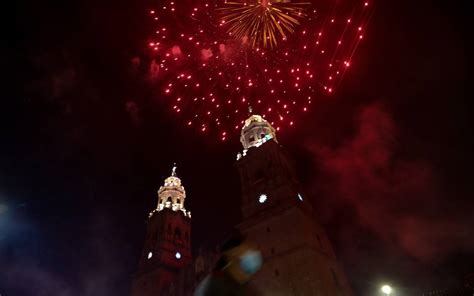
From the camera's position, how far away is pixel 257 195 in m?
36.4

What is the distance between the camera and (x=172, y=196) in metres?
55.0

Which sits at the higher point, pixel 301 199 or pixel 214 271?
pixel 301 199

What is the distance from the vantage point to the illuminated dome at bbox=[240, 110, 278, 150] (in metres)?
43.6

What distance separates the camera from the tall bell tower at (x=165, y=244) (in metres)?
43.8

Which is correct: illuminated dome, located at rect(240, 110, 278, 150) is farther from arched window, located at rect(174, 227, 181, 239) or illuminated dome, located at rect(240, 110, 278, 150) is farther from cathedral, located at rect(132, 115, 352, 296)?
arched window, located at rect(174, 227, 181, 239)

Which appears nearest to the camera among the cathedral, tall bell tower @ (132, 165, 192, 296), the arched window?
the cathedral

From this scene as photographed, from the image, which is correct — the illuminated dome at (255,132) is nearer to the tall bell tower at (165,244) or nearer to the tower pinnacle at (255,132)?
the tower pinnacle at (255,132)

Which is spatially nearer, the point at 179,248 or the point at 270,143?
the point at 270,143

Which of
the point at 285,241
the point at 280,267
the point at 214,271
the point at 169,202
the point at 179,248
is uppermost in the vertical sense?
the point at 169,202

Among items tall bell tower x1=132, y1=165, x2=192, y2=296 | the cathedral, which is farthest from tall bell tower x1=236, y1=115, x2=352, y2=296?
tall bell tower x1=132, y1=165, x2=192, y2=296

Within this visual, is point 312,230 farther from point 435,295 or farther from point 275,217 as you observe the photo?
point 435,295

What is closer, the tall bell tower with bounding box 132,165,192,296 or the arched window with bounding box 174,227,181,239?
the tall bell tower with bounding box 132,165,192,296

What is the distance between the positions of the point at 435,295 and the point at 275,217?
1478 centimetres

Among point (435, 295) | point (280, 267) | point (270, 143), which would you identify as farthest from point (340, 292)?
point (270, 143)
